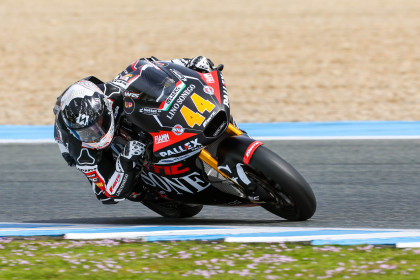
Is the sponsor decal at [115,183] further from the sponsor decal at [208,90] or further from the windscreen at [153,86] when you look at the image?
the sponsor decal at [208,90]

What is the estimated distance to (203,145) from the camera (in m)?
4.74

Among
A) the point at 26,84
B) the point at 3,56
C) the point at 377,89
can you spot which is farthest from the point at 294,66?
the point at 3,56

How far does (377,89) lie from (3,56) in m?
Answer: 7.28

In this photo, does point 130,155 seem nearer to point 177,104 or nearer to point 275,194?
point 177,104

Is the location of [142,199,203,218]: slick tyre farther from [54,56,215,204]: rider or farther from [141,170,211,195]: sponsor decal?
[54,56,215,204]: rider

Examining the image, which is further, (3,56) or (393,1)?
(393,1)

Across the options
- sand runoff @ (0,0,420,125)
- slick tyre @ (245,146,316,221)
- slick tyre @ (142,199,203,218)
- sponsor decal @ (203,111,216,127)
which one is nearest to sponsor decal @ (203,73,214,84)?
sponsor decal @ (203,111,216,127)

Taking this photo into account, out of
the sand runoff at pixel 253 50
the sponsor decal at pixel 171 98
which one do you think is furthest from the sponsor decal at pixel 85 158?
the sand runoff at pixel 253 50

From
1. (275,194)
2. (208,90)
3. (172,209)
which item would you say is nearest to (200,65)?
(208,90)

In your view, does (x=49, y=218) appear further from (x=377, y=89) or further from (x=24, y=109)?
(x=377, y=89)

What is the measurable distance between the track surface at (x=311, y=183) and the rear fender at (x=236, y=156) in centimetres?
59

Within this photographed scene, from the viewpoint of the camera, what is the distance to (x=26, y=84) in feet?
42.2

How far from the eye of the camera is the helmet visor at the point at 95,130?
465 cm

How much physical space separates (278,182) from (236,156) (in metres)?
0.30
